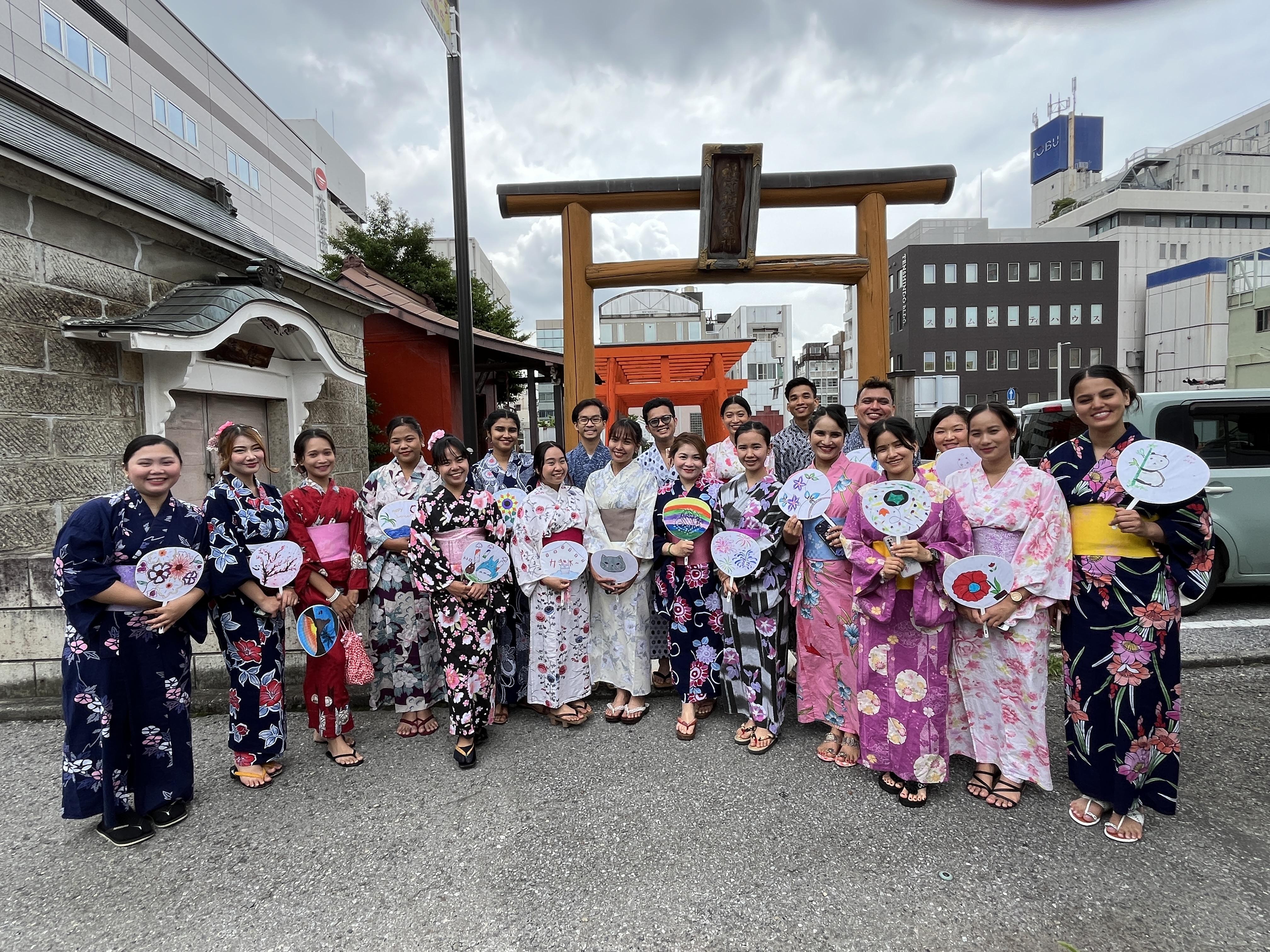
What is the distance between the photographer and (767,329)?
5181 centimetres

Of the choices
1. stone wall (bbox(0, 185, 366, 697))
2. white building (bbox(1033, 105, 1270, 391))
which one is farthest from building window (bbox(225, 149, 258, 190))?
white building (bbox(1033, 105, 1270, 391))

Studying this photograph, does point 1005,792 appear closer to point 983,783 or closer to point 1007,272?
point 983,783

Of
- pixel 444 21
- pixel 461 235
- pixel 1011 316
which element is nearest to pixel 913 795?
pixel 461 235

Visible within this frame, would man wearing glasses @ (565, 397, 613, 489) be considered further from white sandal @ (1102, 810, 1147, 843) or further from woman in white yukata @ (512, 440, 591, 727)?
white sandal @ (1102, 810, 1147, 843)

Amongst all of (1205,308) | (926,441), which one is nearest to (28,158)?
(926,441)

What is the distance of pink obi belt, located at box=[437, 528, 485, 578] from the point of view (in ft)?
10.8

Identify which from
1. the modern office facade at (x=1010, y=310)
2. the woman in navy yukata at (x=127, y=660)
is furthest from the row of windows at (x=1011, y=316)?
the woman in navy yukata at (x=127, y=660)

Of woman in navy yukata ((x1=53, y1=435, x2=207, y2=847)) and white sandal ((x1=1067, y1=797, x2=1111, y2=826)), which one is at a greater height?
woman in navy yukata ((x1=53, y1=435, x2=207, y2=847))

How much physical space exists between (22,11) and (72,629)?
20.1 meters

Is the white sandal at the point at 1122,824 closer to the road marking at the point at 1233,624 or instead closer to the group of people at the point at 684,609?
the group of people at the point at 684,609

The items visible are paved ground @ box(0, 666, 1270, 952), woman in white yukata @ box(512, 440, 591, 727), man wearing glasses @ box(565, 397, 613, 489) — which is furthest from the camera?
man wearing glasses @ box(565, 397, 613, 489)

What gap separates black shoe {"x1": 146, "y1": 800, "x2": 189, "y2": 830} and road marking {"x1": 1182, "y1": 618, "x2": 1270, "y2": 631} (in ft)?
22.0

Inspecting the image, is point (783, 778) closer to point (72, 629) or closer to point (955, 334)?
point (72, 629)

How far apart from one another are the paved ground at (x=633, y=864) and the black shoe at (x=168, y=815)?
5 cm
